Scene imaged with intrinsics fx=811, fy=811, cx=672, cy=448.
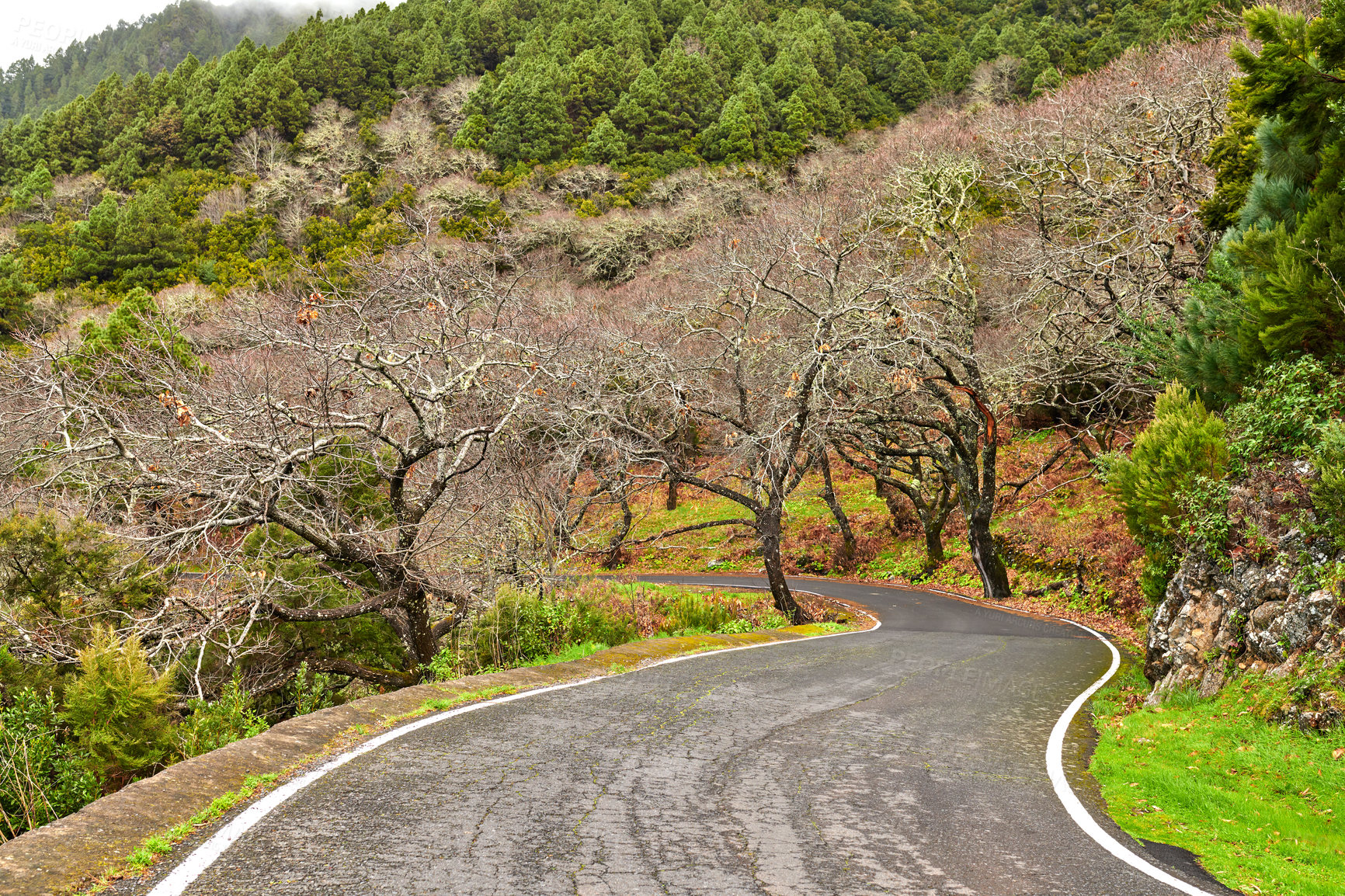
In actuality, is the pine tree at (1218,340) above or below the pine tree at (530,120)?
below

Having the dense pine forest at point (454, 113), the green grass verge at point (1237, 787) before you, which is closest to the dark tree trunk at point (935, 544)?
the green grass verge at point (1237, 787)

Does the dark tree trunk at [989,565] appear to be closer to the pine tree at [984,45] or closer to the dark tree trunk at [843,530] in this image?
the dark tree trunk at [843,530]

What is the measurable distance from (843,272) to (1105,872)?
20.5m

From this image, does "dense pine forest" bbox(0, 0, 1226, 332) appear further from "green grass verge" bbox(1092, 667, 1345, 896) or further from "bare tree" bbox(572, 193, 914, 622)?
"green grass verge" bbox(1092, 667, 1345, 896)

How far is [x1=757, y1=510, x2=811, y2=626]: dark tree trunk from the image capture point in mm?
16734

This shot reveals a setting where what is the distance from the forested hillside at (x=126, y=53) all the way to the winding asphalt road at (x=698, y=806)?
10013cm

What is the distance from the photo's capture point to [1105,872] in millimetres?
4246

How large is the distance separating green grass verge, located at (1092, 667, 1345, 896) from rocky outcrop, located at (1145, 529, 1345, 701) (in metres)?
0.40

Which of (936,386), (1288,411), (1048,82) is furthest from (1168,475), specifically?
(1048,82)

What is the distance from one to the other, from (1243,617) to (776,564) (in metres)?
9.39

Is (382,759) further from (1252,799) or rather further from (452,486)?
(452,486)

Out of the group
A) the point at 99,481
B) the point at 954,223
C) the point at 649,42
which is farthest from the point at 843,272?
the point at 649,42

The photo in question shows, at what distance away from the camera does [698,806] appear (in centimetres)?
484

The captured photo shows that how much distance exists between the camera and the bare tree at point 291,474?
29.8ft
